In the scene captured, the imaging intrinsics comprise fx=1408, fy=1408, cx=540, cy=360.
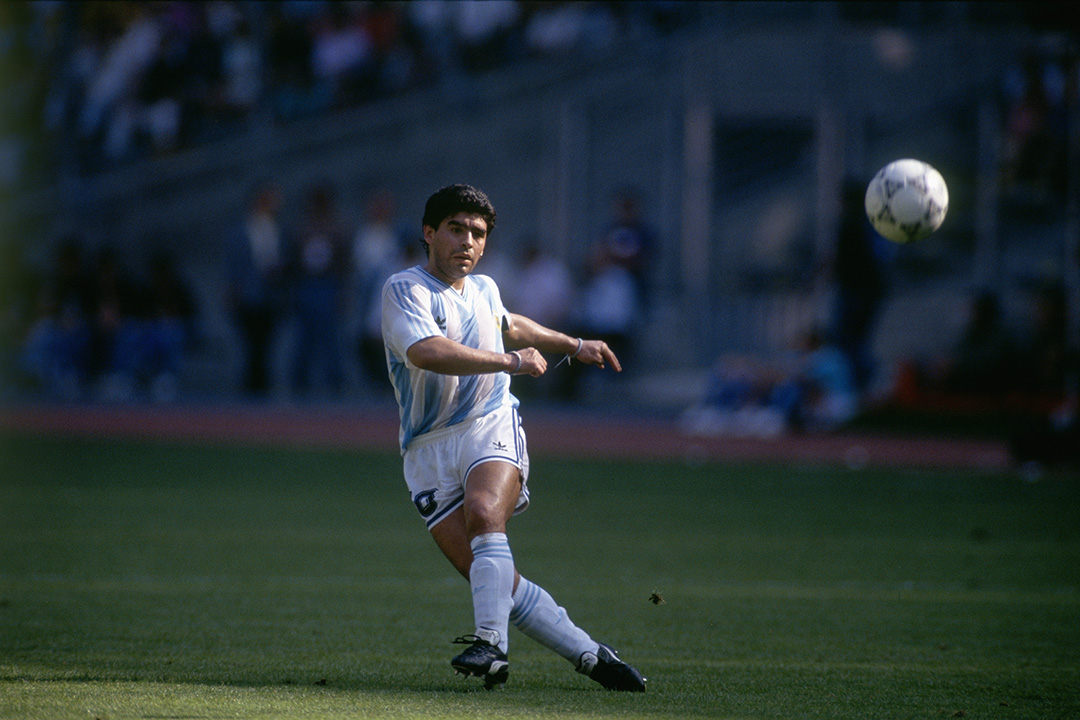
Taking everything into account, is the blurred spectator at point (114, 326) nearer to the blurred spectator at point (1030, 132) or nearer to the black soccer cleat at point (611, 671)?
the blurred spectator at point (1030, 132)

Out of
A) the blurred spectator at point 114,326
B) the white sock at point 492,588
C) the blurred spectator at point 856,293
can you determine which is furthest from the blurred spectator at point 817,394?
the white sock at point 492,588

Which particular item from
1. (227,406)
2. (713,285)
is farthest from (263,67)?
(713,285)

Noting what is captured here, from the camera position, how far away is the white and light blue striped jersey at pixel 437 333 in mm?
5535

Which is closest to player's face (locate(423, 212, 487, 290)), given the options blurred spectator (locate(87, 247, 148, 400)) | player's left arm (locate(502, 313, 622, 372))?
player's left arm (locate(502, 313, 622, 372))

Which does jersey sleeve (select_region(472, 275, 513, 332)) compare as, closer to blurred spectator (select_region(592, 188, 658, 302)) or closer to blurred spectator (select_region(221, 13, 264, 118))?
blurred spectator (select_region(592, 188, 658, 302))

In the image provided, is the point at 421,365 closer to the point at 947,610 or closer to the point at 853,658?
the point at 853,658

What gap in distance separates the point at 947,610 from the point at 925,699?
2303 millimetres

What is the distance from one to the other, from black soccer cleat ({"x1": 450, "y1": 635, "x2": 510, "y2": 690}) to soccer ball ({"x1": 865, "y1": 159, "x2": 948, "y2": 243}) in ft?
11.1

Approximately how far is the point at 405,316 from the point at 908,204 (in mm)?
3137

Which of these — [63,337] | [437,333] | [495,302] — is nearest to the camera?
[437,333]

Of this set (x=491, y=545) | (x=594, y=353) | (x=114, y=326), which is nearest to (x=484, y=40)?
(x=114, y=326)

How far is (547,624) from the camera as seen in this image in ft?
18.0

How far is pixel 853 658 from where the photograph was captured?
6230 mm

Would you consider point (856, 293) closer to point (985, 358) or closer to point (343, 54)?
point (985, 358)
